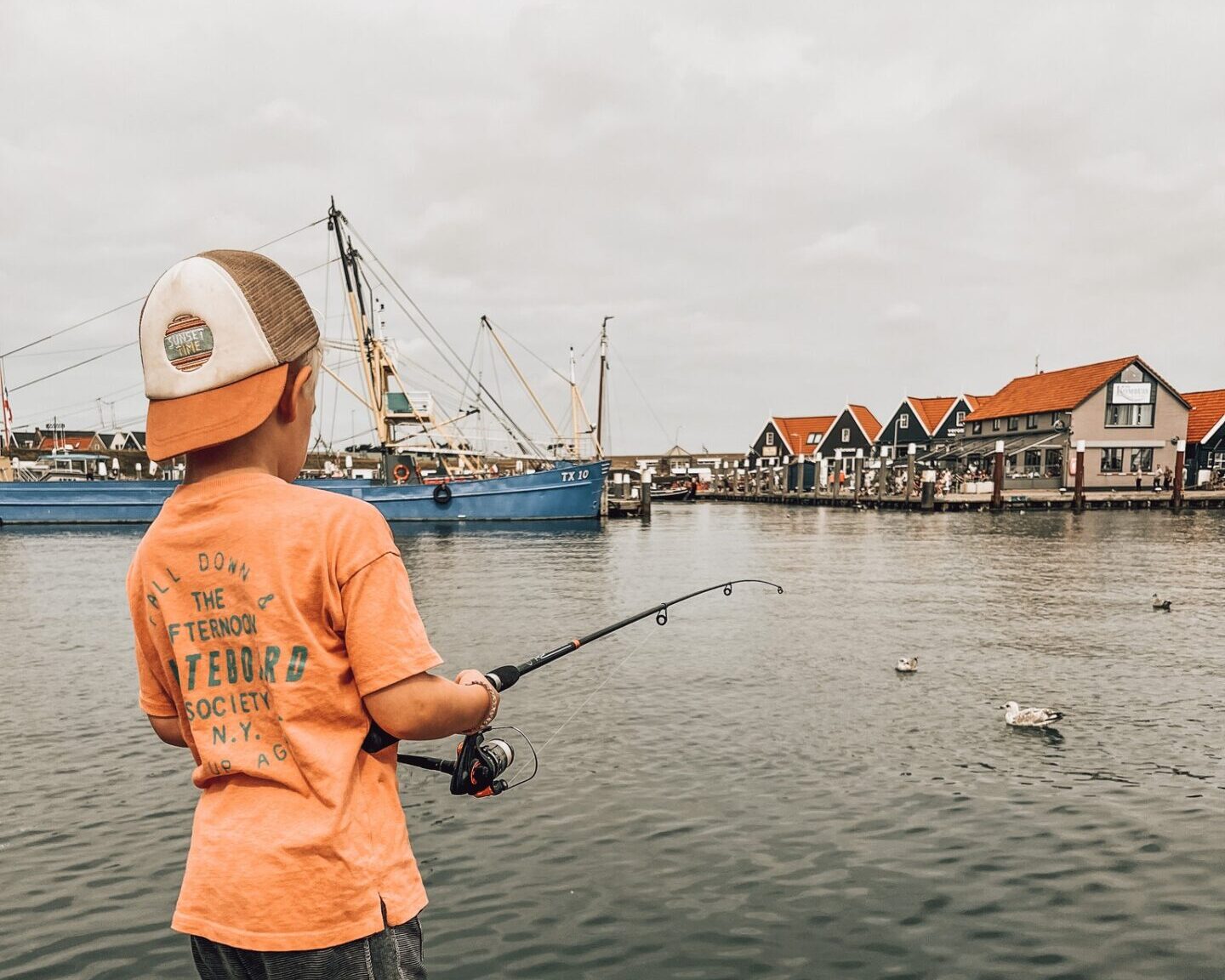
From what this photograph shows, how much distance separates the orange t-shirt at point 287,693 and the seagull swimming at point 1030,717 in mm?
9623

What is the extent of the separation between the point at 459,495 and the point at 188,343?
160 feet

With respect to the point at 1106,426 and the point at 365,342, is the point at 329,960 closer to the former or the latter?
the point at 365,342

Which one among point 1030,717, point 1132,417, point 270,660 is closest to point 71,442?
point 1132,417

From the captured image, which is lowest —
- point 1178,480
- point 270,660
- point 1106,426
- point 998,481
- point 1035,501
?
point 1035,501

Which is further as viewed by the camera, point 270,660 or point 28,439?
point 28,439

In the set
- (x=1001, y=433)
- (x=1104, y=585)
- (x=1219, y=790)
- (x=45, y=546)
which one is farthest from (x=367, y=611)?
(x=1001, y=433)

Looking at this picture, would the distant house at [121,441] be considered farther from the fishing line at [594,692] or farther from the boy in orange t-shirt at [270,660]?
the boy in orange t-shirt at [270,660]

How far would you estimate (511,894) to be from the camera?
20.4 ft

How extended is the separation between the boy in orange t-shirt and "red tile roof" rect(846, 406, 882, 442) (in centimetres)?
9112

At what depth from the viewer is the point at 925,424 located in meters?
83.8

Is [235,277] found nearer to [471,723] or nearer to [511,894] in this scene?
[471,723]

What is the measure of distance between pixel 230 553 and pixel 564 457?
189ft

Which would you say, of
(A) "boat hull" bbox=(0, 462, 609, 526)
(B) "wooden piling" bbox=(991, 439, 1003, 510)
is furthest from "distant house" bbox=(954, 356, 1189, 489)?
(A) "boat hull" bbox=(0, 462, 609, 526)

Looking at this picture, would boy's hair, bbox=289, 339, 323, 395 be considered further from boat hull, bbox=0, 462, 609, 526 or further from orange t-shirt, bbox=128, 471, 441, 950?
boat hull, bbox=0, 462, 609, 526
